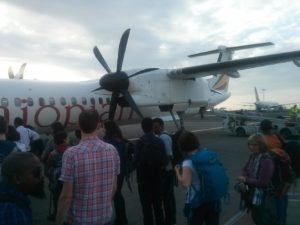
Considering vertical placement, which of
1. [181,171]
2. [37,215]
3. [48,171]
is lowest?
[37,215]

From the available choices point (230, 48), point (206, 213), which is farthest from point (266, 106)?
point (206, 213)

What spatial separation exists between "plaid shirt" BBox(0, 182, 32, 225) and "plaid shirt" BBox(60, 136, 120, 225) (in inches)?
42.1

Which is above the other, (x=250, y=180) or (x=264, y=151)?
(x=264, y=151)

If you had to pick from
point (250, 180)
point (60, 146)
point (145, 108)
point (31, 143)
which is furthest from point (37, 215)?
point (145, 108)

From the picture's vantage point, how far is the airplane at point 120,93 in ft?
44.7

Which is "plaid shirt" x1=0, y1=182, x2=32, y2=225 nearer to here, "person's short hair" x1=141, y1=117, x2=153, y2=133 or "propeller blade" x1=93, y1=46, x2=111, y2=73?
"person's short hair" x1=141, y1=117, x2=153, y2=133

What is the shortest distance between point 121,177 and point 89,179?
224 cm

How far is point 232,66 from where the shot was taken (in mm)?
17016

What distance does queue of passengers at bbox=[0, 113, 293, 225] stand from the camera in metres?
2.14

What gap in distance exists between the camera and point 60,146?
17.9 ft

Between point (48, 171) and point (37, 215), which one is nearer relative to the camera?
point (48, 171)

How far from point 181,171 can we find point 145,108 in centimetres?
1481

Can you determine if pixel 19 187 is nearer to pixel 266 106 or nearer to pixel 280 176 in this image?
pixel 280 176

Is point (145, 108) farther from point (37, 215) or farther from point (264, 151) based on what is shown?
point (264, 151)
